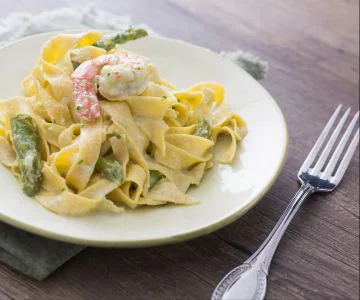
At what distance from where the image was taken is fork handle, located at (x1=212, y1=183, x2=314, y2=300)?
2371 millimetres

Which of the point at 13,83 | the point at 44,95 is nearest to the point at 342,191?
the point at 44,95

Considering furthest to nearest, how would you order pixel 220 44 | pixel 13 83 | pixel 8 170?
pixel 220 44, pixel 13 83, pixel 8 170

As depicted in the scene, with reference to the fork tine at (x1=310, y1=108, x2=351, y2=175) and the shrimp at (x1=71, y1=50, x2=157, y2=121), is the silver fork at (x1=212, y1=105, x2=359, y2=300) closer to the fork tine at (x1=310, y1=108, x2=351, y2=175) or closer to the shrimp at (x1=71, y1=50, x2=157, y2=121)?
the fork tine at (x1=310, y1=108, x2=351, y2=175)

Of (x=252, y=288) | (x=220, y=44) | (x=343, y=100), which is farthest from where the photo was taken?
(x=220, y=44)

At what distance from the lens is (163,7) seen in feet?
Result: 14.6

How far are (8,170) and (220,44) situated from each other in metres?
2.08

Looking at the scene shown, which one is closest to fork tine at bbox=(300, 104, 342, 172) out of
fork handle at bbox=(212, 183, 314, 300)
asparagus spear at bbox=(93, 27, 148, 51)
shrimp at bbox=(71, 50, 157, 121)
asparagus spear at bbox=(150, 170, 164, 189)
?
fork handle at bbox=(212, 183, 314, 300)

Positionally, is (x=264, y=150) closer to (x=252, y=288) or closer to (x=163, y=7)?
(x=252, y=288)

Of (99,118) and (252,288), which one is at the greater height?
(99,118)

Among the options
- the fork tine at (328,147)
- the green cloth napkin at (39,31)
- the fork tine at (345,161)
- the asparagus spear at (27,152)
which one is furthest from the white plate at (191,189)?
the fork tine at (345,161)

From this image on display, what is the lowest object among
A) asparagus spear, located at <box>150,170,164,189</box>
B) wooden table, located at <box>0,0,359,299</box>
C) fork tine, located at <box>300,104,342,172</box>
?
wooden table, located at <box>0,0,359,299</box>

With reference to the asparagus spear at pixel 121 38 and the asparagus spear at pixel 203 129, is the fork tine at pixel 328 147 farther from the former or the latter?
the asparagus spear at pixel 121 38

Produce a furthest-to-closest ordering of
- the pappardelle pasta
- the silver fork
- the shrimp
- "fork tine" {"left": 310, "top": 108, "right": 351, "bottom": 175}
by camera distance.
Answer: "fork tine" {"left": 310, "top": 108, "right": 351, "bottom": 175} < the shrimp < the pappardelle pasta < the silver fork

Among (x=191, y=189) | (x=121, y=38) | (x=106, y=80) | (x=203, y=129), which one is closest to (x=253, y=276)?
(x=191, y=189)
